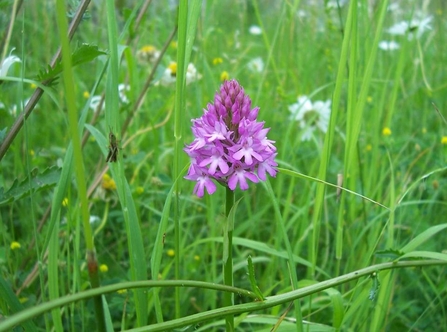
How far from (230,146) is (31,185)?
338 mm

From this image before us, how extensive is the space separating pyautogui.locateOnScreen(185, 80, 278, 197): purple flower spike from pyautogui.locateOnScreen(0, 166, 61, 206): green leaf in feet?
0.85

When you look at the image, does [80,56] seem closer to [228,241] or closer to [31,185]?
[31,185]

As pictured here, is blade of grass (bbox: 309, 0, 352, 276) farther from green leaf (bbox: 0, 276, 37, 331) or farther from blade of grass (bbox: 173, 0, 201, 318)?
green leaf (bbox: 0, 276, 37, 331)

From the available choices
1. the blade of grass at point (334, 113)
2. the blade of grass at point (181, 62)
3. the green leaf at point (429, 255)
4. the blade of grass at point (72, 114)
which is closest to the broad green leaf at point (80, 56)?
Answer: the blade of grass at point (181, 62)

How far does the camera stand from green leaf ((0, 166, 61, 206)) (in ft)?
2.85

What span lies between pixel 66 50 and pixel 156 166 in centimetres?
108

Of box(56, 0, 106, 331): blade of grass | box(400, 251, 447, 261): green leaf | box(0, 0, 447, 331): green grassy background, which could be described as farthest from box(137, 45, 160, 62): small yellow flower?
box(56, 0, 106, 331): blade of grass

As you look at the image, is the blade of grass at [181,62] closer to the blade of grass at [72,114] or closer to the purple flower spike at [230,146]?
the purple flower spike at [230,146]

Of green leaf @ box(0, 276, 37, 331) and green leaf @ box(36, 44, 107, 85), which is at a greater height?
green leaf @ box(36, 44, 107, 85)

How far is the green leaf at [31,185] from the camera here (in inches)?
34.2

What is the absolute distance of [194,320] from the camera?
0.68m

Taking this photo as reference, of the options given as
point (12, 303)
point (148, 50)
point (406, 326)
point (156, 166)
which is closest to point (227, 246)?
point (12, 303)

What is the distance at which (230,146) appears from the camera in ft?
2.66

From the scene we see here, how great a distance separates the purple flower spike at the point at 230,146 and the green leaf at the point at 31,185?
0.85 feet
